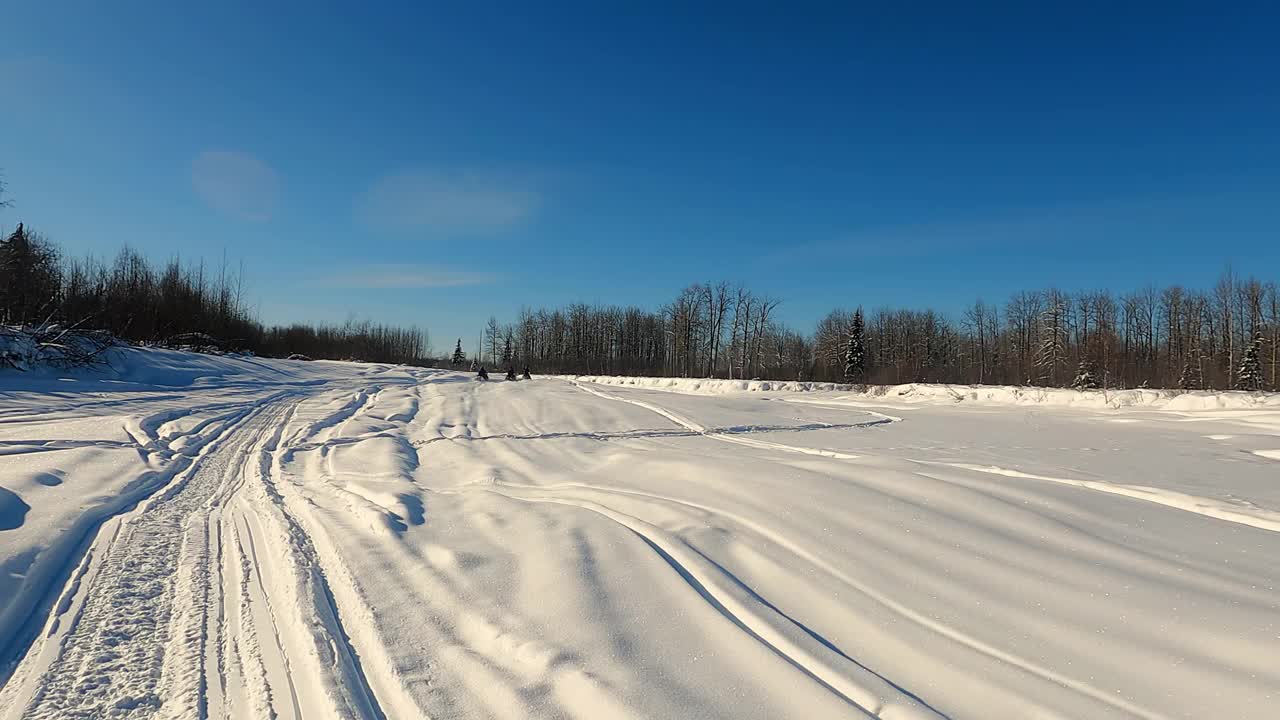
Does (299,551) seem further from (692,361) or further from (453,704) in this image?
(692,361)

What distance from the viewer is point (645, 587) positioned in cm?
311

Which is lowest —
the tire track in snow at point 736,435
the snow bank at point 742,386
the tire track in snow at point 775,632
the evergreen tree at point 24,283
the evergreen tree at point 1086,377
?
the tire track in snow at point 775,632

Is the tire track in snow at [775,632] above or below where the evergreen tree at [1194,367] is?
below

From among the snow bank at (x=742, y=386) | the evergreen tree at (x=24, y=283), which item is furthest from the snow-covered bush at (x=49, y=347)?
the snow bank at (x=742, y=386)

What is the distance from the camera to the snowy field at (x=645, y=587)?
7.24ft

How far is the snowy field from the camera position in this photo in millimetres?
2207

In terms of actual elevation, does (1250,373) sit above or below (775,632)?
above

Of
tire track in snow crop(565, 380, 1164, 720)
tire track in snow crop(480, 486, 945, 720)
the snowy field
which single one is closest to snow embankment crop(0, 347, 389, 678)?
the snowy field

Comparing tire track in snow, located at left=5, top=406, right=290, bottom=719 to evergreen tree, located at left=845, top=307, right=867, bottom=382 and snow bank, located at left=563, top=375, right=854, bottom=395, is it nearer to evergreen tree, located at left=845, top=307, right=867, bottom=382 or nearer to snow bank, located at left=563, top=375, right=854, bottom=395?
snow bank, located at left=563, top=375, right=854, bottom=395

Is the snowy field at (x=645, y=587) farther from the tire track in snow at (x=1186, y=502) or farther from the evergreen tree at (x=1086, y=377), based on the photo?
the evergreen tree at (x=1086, y=377)

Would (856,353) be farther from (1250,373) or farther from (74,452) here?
(74,452)

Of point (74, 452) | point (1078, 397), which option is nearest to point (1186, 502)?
point (74, 452)

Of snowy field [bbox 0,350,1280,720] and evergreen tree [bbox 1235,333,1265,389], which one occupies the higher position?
evergreen tree [bbox 1235,333,1265,389]

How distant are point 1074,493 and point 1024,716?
3108 millimetres
